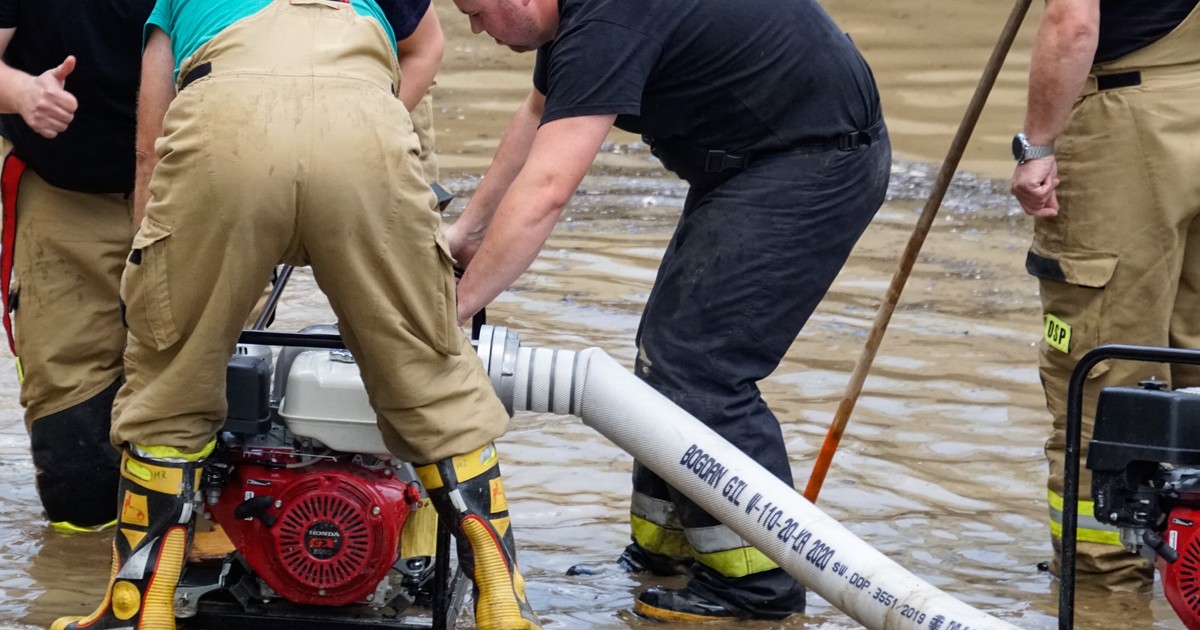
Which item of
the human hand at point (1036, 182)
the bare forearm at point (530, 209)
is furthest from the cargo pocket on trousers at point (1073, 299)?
the bare forearm at point (530, 209)

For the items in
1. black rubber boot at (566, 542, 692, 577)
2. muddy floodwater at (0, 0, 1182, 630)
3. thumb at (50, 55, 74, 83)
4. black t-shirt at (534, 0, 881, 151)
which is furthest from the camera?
black rubber boot at (566, 542, 692, 577)

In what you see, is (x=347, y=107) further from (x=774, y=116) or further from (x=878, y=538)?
(x=878, y=538)

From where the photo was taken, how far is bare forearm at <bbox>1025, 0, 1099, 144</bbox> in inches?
150

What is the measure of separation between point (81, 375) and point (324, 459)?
130cm

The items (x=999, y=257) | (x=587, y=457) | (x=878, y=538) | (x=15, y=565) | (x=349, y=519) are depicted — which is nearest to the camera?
(x=349, y=519)

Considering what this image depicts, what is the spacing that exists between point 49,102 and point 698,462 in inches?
71.7

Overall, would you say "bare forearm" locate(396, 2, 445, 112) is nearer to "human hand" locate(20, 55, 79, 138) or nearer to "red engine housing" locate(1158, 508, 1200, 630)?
"human hand" locate(20, 55, 79, 138)

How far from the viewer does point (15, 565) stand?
13.3 feet

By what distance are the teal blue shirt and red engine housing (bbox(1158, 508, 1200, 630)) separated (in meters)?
1.93

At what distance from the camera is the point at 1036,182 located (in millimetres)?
3924

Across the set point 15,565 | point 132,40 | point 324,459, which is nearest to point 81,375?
point 15,565

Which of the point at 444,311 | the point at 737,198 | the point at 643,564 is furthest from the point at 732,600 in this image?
the point at 444,311

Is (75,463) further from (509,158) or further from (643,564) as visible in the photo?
(643,564)

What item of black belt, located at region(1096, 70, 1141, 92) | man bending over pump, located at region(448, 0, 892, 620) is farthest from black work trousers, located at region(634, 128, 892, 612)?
black belt, located at region(1096, 70, 1141, 92)
